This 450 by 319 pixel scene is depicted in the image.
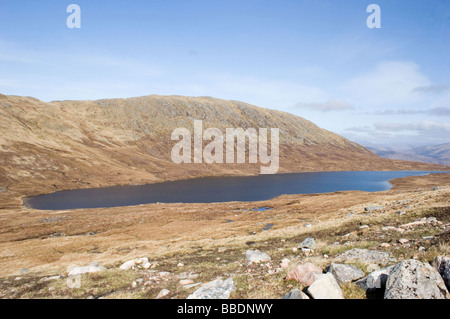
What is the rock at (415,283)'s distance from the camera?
753 cm

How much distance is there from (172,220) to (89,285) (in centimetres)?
3920

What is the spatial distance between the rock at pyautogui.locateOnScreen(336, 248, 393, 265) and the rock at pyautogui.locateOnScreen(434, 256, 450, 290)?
121 inches

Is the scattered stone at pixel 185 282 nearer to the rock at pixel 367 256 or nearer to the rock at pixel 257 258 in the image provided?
the rock at pixel 257 258

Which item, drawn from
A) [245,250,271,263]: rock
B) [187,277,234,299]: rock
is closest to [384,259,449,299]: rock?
[187,277,234,299]: rock

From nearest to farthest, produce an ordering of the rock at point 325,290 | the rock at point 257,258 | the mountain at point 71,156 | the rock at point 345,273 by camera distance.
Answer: the rock at point 325,290 → the rock at point 345,273 → the rock at point 257,258 → the mountain at point 71,156

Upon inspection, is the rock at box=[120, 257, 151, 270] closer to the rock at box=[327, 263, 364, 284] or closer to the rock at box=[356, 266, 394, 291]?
the rock at box=[327, 263, 364, 284]

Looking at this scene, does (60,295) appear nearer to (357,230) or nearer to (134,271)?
(134,271)

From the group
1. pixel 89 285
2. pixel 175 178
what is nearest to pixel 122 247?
pixel 89 285

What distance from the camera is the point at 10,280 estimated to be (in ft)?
58.6

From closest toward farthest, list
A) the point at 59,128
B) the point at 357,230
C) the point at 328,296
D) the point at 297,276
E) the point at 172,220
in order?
the point at 328,296 → the point at 297,276 → the point at 357,230 → the point at 172,220 → the point at 59,128

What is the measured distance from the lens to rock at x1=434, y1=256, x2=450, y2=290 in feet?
26.6

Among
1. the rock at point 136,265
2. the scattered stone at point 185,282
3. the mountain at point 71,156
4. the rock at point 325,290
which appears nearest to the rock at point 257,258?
the scattered stone at point 185,282

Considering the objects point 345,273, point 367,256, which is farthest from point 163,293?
point 367,256

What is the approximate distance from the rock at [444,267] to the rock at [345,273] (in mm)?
2652
